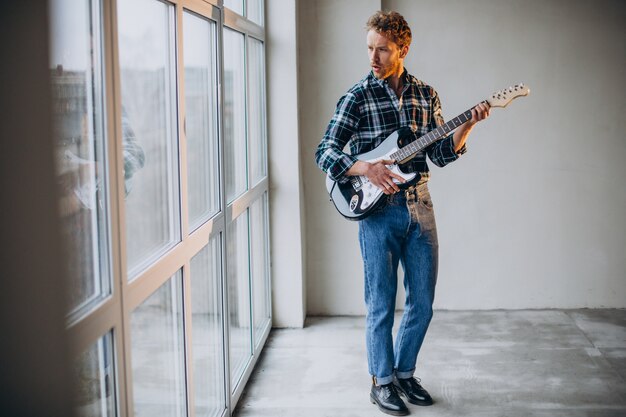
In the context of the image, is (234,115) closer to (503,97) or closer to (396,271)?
(396,271)

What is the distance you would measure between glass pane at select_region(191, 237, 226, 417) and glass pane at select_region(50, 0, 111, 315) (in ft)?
2.96

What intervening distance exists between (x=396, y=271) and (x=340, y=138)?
1.82 ft

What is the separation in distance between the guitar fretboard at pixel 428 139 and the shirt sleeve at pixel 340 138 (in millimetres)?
178

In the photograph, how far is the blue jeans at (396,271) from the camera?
2959mm

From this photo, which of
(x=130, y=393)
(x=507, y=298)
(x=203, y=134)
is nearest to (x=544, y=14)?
(x=507, y=298)

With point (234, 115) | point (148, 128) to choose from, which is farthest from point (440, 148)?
point (148, 128)

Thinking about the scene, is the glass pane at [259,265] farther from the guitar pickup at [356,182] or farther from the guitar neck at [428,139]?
the guitar neck at [428,139]

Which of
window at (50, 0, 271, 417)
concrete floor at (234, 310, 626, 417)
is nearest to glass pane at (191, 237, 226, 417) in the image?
window at (50, 0, 271, 417)

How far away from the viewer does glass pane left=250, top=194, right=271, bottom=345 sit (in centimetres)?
372

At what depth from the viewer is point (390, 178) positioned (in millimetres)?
2891

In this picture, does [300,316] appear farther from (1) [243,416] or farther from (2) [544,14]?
(2) [544,14]

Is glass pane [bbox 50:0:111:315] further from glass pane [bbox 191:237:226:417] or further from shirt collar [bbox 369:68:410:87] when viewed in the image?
shirt collar [bbox 369:68:410:87]

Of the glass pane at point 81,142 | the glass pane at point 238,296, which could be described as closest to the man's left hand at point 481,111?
the glass pane at point 238,296

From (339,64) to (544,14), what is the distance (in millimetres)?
1120
